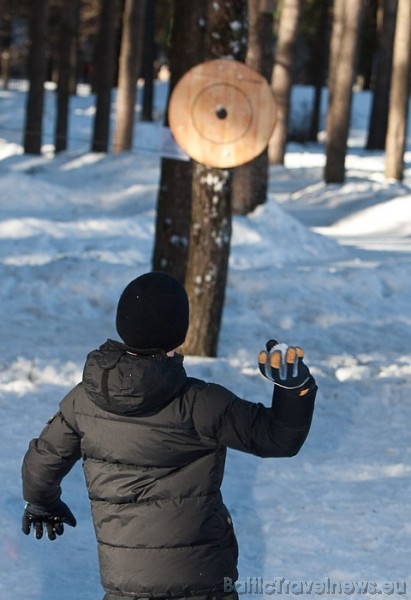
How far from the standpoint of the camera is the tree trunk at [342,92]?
24391mm

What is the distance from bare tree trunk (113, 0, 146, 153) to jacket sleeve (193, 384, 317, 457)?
2520 centimetres

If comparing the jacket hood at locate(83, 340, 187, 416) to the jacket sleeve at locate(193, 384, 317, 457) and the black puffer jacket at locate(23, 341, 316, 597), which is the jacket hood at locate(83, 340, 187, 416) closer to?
the black puffer jacket at locate(23, 341, 316, 597)

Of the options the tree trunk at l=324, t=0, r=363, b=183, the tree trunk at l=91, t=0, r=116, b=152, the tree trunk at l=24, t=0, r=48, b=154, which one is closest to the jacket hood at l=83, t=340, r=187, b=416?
the tree trunk at l=324, t=0, r=363, b=183

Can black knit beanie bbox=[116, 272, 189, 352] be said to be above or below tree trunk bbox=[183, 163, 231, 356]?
above

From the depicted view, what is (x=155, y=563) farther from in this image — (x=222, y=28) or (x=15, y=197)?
(x=15, y=197)

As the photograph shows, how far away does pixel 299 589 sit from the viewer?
5191mm

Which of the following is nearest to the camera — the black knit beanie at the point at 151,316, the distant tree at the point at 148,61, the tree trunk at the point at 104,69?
the black knit beanie at the point at 151,316

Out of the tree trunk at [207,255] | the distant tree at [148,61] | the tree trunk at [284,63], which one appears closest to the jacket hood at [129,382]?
the tree trunk at [207,255]

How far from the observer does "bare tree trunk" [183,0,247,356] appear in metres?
8.77

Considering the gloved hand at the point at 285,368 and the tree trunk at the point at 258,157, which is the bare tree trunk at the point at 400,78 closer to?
the tree trunk at the point at 258,157

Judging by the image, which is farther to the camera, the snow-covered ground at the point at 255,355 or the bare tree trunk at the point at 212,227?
the bare tree trunk at the point at 212,227

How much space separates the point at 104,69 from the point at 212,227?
2030cm

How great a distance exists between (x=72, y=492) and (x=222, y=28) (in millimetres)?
4059

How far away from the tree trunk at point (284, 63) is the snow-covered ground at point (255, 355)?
7276 millimetres
